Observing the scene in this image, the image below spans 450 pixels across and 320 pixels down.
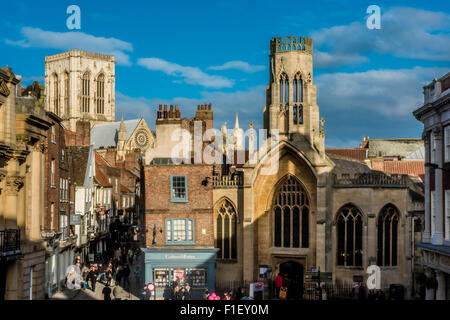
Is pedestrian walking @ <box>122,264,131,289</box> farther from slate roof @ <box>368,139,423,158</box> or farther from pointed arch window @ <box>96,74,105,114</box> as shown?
pointed arch window @ <box>96,74,105,114</box>

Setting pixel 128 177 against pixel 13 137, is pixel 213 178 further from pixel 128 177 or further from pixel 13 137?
pixel 128 177

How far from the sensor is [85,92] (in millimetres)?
152625

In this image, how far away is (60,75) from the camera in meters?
154

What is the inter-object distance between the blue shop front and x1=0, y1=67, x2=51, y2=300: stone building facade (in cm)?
949

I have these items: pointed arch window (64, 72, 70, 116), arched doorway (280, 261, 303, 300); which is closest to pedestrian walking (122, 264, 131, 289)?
arched doorway (280, 261, 303, 300)

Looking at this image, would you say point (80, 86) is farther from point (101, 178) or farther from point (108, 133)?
point (101, 178)

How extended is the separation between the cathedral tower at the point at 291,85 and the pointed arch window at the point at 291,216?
4166 millimetres

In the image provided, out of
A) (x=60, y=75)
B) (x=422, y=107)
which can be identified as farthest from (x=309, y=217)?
(x=60, y=75)

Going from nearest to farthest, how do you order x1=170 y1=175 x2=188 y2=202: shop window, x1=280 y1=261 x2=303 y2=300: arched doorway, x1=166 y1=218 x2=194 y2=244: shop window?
1. x1=166 y1=218 x2=194 y2=244: shop window
2. x1=170 y1=175 x2=188 y2=202: shop window
3. x1=280 y1=261 x2=303 y2=300: arched doorway

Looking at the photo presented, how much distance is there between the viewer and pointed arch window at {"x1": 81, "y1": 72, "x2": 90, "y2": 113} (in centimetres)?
15175

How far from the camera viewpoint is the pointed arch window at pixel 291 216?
141ft

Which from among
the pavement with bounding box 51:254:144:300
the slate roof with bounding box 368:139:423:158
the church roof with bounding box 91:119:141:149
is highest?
the church roof with bounding box 91:119:141:149
